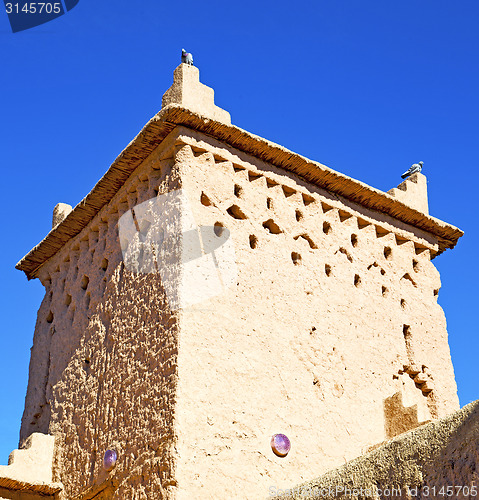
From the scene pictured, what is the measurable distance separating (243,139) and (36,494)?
411 cm

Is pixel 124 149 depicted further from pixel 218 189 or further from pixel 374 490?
pixel 374 490

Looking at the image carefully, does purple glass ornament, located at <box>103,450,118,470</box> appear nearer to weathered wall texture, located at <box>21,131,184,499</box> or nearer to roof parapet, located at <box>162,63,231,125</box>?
weathered wall texture, located at <box>21,131,184,499</box>

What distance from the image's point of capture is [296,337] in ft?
24.4

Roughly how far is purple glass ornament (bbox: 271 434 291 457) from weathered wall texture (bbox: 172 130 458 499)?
6 centimetres

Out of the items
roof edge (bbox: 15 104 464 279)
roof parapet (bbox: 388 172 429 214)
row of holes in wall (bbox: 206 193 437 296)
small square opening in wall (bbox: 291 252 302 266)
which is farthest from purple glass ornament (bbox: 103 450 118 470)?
roof parapet (bbox: 388 172 429 214)

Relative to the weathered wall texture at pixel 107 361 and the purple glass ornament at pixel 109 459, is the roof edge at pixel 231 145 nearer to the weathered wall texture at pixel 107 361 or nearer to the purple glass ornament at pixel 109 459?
the weathered wall texture at pixel 107 361

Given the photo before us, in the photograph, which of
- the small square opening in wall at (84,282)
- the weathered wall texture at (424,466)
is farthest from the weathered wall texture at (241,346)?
the weathered wall texture at (424,466)

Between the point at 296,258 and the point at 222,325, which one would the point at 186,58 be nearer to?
the point at 296,258

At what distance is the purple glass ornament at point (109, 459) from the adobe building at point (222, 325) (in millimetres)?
21

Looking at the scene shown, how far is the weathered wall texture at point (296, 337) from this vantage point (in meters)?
6.51

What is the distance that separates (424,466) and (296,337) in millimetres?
3023

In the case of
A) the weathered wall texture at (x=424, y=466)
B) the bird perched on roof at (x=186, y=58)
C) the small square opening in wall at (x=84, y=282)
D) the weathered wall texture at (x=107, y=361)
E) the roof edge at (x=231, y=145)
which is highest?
the bird perched on roof at (x=186, y=58)

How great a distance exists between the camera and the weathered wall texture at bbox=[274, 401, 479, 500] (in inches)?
167

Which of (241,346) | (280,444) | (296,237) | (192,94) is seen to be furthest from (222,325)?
(192,94)
